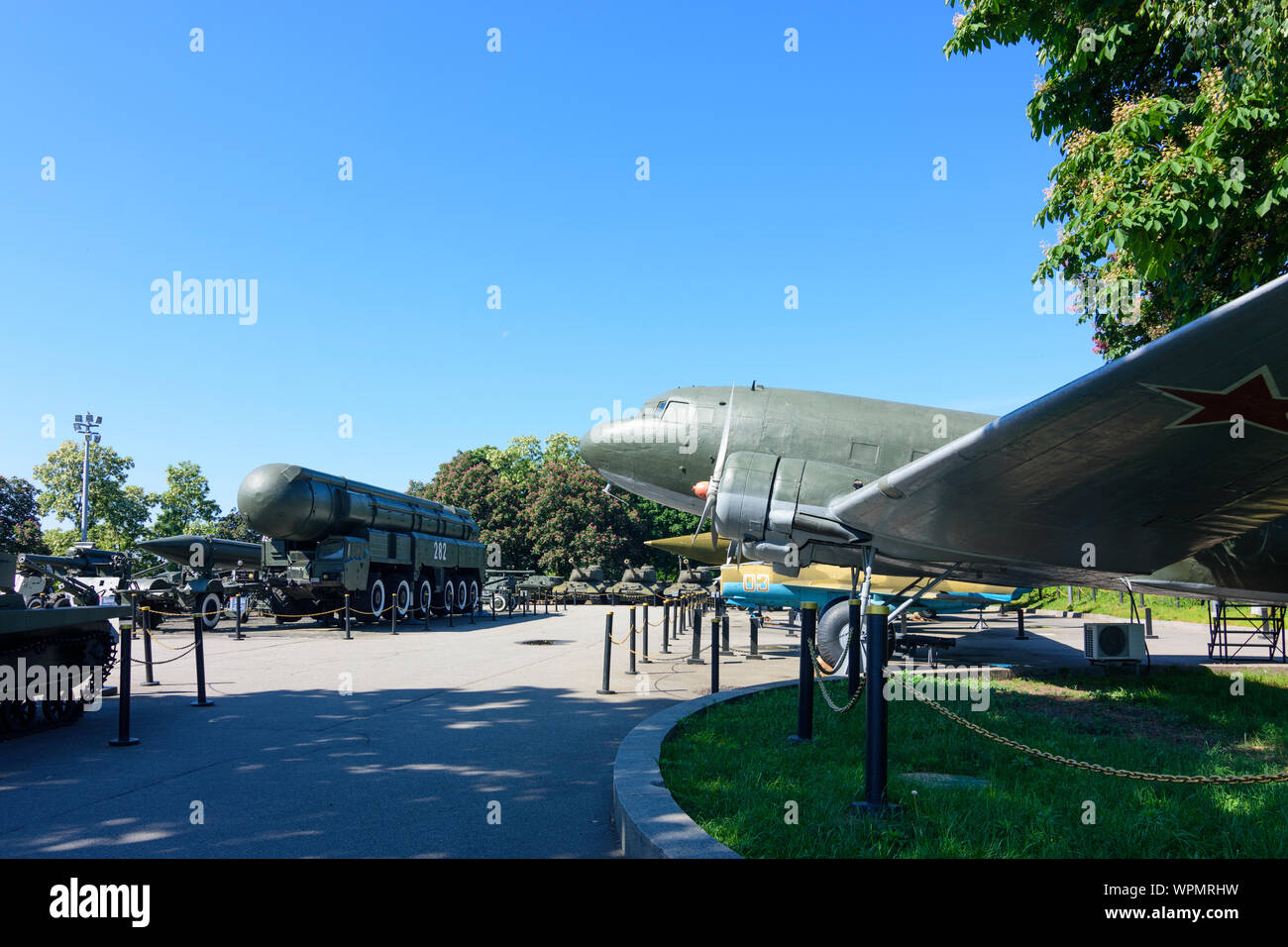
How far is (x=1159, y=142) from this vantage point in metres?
8.55

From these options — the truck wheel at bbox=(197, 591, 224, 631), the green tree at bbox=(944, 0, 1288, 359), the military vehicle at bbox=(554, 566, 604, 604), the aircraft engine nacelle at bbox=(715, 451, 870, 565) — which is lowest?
the military vehicle at bbox=(554, 566, 604, 604)

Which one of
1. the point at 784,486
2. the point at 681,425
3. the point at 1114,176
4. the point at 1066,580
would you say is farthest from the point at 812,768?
the point at 1114,176

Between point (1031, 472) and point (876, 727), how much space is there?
3006 mm

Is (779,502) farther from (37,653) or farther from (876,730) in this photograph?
(37,653)

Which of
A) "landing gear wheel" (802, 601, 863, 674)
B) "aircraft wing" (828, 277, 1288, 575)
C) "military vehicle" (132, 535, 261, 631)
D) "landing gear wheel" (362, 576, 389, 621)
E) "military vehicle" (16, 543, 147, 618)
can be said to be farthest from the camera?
"landing gear wheel" (362, 576, 389, 621)

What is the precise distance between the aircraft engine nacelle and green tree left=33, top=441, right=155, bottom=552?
2156 inches

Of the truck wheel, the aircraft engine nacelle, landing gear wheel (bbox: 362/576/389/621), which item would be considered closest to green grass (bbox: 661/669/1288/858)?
the aircraft engine nacelle

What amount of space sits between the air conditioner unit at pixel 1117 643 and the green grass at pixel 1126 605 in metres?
15.0

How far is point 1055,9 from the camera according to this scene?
Answer: 31.2ft

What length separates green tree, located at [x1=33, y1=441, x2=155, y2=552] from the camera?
173 feet

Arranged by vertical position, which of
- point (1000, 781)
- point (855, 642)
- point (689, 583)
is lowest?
point (689, 583)

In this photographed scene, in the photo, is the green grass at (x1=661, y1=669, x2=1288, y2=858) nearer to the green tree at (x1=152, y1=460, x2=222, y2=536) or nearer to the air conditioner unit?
the air conditioner unit

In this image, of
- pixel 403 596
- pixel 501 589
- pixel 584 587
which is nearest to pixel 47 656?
pixel 403 596
